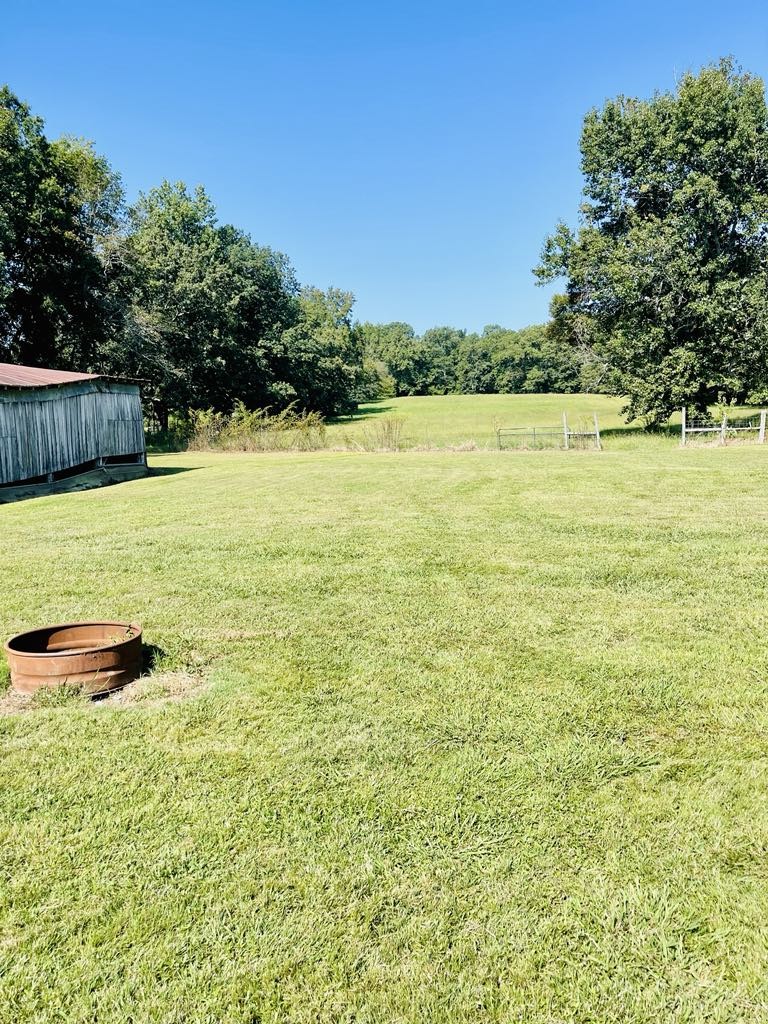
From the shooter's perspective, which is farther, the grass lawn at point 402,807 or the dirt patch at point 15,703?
the dirt patch at point 15,703

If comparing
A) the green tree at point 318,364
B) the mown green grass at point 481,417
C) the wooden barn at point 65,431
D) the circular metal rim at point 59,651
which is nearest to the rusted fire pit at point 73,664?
the circular metal rim at point 59,651

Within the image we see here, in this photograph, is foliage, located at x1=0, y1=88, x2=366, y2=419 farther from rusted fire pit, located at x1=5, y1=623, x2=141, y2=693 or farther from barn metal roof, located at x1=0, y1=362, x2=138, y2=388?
rusted fire pit, located at x1=5, y1=623, x2=141, y2=693

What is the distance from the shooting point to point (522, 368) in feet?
271

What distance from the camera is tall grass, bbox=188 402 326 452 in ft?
81.1

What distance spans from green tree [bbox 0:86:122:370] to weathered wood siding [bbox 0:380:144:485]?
1027cm

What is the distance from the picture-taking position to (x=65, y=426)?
1511cm

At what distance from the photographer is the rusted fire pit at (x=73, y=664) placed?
319 centimetres

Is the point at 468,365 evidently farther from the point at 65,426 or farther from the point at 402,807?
the point at 402,807

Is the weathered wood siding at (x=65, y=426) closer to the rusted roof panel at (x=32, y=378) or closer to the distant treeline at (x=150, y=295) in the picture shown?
the rusted roof panel at (x=32, y=378)

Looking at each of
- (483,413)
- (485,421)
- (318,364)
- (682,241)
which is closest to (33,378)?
(682,241)

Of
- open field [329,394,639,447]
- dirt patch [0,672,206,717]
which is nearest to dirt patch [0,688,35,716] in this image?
dirt patch [0,672,206,717]

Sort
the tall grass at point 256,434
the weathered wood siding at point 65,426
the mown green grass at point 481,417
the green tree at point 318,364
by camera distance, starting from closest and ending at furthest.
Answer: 1. the weathered wood siding at point 65,426
2. the tall grass at point 256,434
3. the mown green grass at point 481,417
4. the green tree at point 318,364

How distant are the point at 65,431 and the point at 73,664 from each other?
1370cm

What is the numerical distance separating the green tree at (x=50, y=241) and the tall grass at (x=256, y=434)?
7226 millimetres
